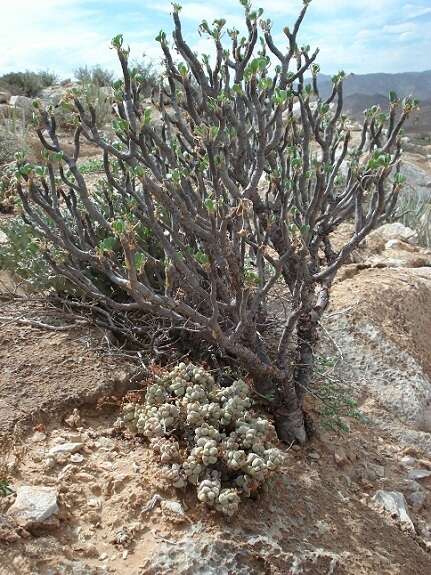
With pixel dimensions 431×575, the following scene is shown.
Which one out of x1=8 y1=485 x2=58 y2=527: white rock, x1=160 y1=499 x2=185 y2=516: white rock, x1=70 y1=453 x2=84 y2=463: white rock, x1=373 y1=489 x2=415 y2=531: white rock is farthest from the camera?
x1=373 y1=489 x2=415 y2=531: white rock

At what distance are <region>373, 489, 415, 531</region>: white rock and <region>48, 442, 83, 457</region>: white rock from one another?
1513 millimetres

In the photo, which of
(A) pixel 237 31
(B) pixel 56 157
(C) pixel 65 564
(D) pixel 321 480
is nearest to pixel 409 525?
(D) pixel 321 480

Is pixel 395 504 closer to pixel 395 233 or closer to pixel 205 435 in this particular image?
pixel 205 435

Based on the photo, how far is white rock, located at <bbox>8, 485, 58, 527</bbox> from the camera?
2203 mm

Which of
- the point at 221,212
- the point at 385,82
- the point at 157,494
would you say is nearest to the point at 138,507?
the point at 157,494

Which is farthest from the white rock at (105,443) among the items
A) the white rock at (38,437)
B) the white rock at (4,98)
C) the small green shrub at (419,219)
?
the white rock at (4,98)

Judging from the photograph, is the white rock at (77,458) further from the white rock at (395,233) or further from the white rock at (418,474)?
the white rock at (395,233)

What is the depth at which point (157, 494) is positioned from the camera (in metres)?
2.44

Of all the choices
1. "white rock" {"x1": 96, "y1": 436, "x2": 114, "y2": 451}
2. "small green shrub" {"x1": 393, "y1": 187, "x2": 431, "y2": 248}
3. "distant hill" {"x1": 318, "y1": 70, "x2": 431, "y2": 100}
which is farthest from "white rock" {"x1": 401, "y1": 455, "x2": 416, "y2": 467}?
"distant hill" {"x1": 318, "y1": 70, "x2": 431, "y2": 100}

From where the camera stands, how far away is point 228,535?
2.33 metres

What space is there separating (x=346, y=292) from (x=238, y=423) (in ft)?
7.67

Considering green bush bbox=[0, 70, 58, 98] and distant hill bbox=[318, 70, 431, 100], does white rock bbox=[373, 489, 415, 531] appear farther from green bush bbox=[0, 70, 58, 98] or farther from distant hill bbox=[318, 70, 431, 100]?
distant hill bbox=[318, 70, 431, 100]

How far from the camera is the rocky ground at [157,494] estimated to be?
2.22 meters

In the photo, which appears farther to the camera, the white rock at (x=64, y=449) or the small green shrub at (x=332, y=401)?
the small green shrub at (x=332, y=401)
